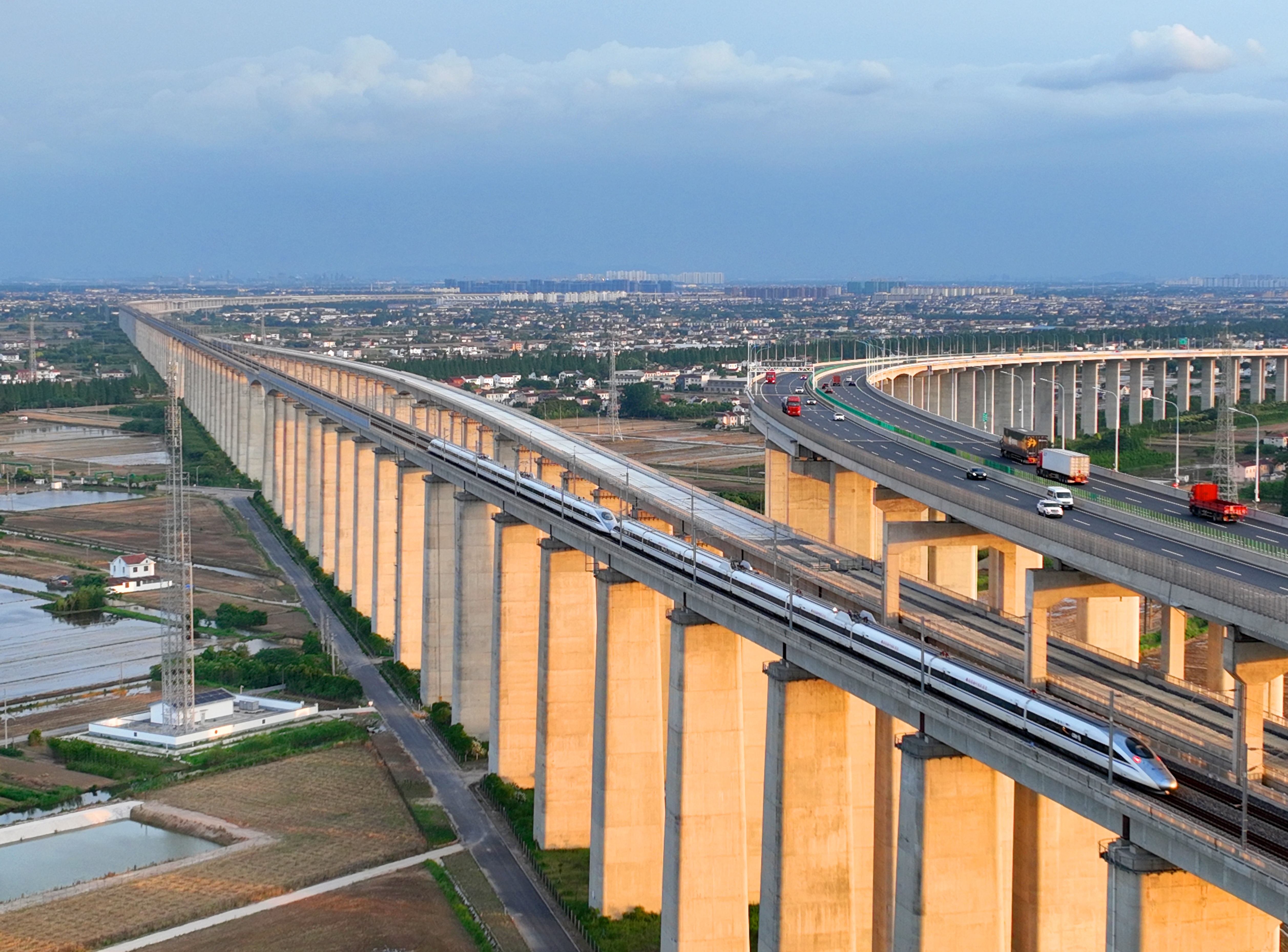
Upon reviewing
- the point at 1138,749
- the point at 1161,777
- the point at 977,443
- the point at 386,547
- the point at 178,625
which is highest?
the point at 977,443

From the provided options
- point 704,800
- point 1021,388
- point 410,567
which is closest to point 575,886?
point 704,800

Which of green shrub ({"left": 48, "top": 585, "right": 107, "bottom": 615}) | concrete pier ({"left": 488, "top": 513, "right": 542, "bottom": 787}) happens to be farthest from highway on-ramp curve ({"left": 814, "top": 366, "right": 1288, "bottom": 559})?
green shrub ({"left": 48, "top": 585, "right": 107, "bottom": 615})

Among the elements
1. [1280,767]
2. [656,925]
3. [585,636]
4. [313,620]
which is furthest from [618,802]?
[313,620]

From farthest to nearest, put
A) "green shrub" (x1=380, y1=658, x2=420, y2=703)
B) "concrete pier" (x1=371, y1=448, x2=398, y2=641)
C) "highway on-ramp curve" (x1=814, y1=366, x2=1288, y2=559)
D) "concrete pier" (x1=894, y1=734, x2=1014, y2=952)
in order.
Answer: "concrete pier" (x1=371, y1=448, x2=398, y2=641) < "green shrub" (x1=380, y1=658, x2=420, y2=703) < "highway on-ramp curve" (x1=814, y1=366, x2=1288, y2=559) < "concrete pier" (x1=894, y1=734, x2=1014, y2=952)

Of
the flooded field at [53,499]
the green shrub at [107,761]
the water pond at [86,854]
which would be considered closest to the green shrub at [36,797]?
the green shrub at [107,761]

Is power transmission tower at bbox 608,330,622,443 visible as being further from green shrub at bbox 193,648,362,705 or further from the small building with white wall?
the small building with white wall

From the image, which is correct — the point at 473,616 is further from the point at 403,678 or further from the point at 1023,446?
the point at 1023,446
